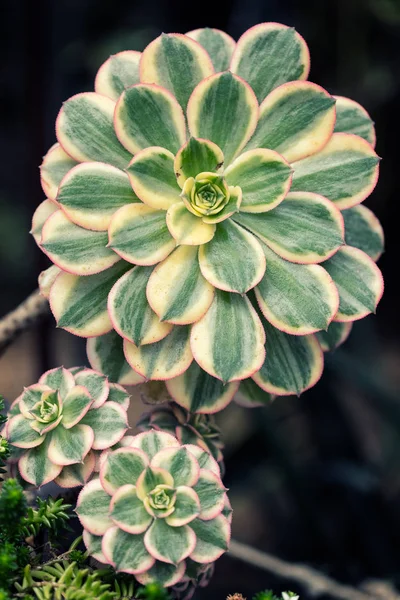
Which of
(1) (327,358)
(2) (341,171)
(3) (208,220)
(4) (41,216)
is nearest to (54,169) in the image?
(4) (41,216)

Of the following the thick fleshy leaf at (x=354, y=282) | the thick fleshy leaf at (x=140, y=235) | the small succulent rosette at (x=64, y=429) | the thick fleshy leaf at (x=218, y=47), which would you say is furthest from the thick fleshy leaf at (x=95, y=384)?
the thick fleshy leaf at (x=218, y=47)

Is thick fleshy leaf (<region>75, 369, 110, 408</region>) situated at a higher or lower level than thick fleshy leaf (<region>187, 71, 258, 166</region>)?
lower

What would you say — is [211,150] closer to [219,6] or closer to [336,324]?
[336,324]

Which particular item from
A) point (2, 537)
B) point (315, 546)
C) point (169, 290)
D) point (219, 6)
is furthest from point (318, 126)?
point (219, 6)

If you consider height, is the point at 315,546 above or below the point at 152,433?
below

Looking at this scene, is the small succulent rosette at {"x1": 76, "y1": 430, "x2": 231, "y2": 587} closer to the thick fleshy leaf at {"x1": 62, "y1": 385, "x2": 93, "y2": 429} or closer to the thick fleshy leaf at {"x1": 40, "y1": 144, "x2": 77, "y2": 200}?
the thick fleshy leaf at {"x1": 62, "y1": 385, "x2": 93, "y2": 429}

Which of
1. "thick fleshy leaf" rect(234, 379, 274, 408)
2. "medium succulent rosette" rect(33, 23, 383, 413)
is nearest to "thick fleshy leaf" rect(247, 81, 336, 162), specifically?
"medium succulent rosette" rect(33, 23, 383, 413)
